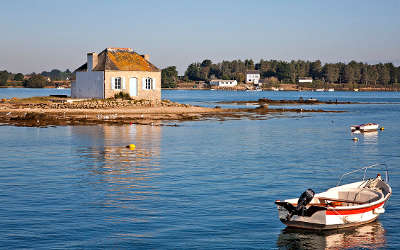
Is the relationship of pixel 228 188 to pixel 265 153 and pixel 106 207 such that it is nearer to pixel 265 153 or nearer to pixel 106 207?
pixel 106 207

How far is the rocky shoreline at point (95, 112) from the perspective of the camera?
6256 centimetres

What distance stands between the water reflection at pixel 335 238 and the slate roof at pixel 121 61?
6171 centimetres

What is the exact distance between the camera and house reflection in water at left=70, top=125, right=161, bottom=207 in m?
26.0

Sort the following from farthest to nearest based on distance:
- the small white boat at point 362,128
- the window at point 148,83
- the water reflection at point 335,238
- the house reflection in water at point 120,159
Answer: the window at point 148,83 < the small white boat at point 362,128 < the house reflection in water at point 120,159 < the water reflection at point 335,238

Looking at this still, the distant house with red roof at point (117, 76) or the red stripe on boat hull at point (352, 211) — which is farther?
the distant house with red roof at point (117, 76)

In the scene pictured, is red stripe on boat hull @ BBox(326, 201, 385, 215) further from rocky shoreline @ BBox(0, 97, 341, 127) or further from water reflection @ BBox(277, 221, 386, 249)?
rocky shoreline @ BBox(0, 97, 341, 127)

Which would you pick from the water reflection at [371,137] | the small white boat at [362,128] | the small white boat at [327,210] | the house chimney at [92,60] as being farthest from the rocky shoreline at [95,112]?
the small white boat at [327,210]

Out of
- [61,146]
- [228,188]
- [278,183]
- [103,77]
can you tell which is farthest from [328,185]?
[103,77]

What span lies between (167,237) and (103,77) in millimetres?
61687

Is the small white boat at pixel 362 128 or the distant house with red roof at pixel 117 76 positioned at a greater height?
the distant house with red roof at pixel 117 76

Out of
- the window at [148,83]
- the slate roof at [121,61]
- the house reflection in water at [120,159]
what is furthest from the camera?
the window at [148,83]

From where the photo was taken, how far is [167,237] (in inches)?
737

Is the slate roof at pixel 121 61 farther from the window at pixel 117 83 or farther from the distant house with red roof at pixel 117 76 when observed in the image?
the window at pixel 117 83

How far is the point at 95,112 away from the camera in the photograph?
70.9 meters
